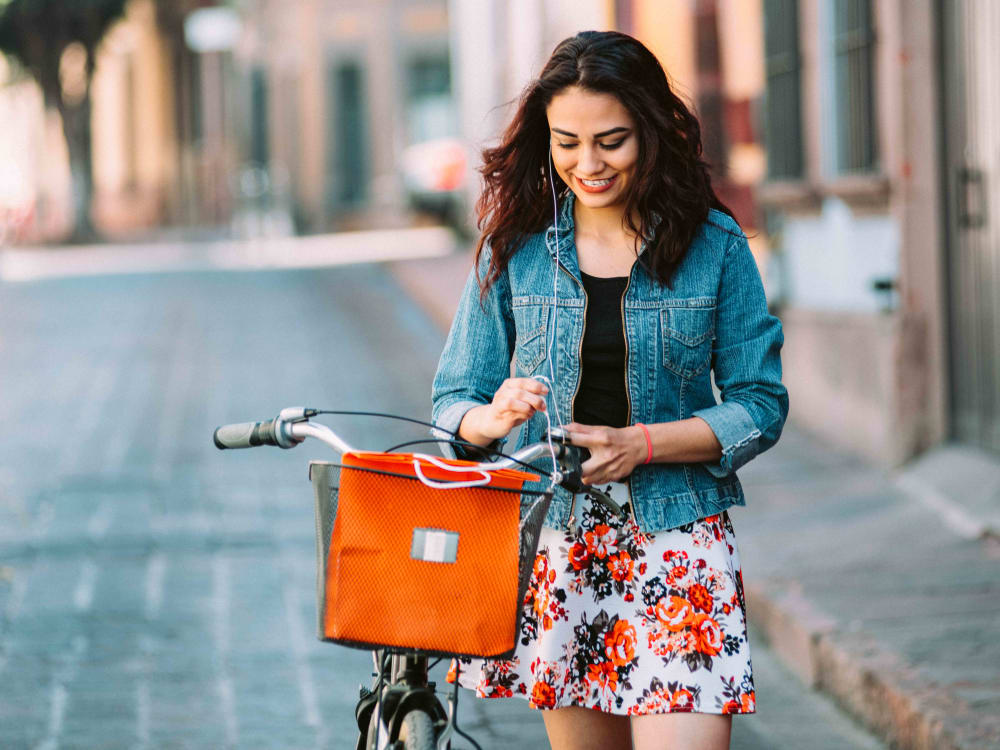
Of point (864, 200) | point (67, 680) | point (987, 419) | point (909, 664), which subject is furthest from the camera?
point (864, 200)

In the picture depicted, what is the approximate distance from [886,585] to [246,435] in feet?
11.8

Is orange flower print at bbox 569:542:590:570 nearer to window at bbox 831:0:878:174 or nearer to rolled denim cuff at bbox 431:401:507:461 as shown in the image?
rolled denim cuff at bbox 431:401:507:461

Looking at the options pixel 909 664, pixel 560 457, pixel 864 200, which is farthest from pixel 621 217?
pixel 864 200

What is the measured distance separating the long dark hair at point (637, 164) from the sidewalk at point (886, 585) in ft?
6.13

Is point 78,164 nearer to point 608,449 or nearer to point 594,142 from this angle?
point 594,142

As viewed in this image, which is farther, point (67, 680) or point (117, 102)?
point (117, 102)

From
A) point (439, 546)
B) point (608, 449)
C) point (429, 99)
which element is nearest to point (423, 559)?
point (439, 546)

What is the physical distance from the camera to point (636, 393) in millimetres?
3002

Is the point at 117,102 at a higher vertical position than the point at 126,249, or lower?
Result: higher

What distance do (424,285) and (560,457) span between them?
53.8 feet

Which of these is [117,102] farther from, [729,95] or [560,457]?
[560,457]

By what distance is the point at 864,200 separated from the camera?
881cm

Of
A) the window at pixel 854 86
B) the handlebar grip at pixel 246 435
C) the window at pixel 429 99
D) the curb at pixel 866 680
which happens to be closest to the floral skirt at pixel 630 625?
the handlebar grip at pixel 246 435

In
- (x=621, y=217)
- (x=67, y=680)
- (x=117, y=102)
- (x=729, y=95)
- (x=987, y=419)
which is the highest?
(x=117, y=102)
